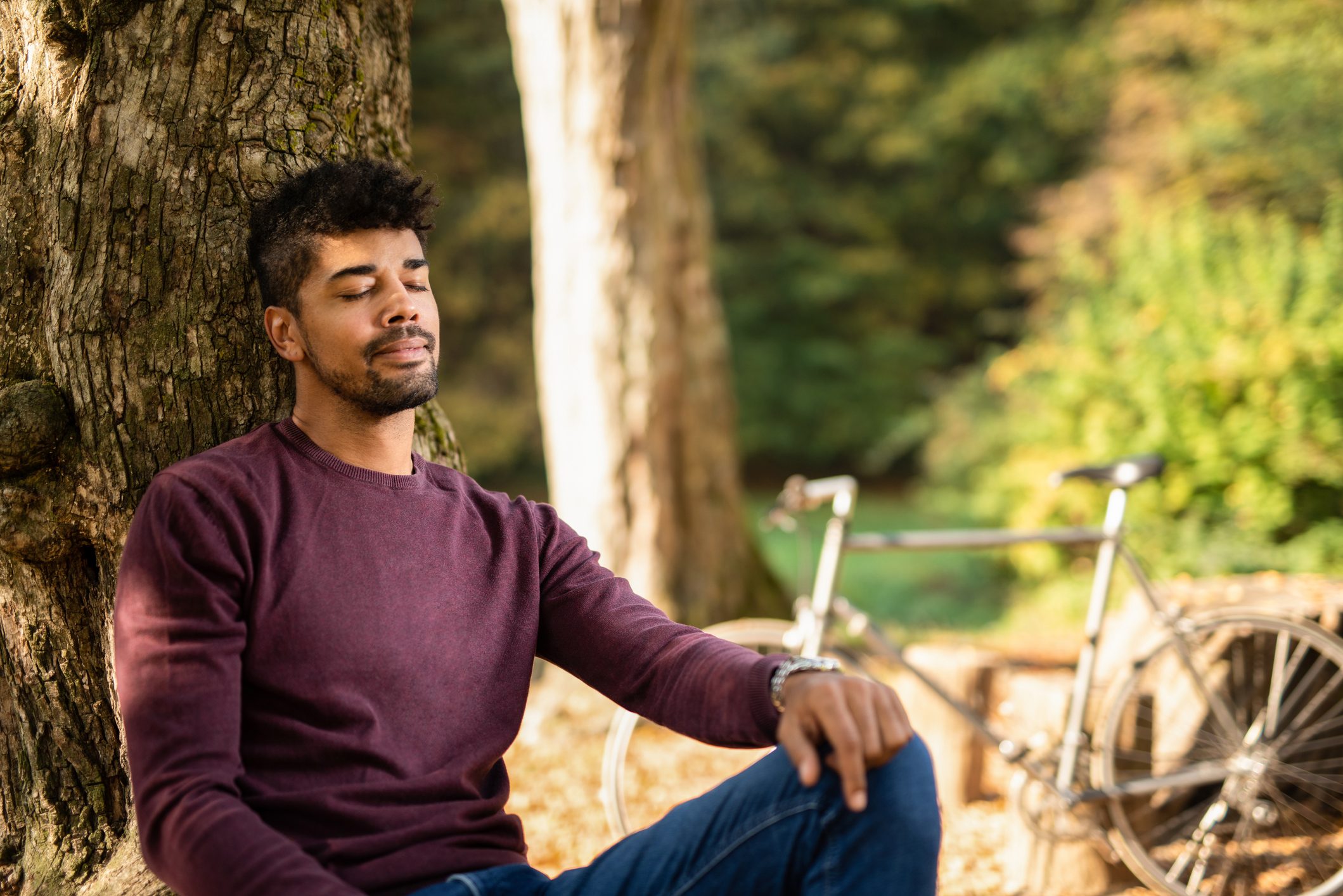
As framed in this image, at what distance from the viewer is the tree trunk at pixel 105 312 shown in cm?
193

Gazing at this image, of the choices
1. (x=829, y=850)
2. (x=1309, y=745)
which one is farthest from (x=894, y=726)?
(x=1309, y=745)

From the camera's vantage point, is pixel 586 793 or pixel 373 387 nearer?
pixel 373 387

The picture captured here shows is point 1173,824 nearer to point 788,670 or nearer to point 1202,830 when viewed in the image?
point 1202,830

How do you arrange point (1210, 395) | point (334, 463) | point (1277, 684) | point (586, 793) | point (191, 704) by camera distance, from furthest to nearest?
point (1210, 395) → point (586, 793) → point (1277, 684) → point (334, 463) → point (191, 704)

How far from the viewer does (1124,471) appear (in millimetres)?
3402

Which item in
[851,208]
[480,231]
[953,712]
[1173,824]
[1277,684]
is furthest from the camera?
[851,208]

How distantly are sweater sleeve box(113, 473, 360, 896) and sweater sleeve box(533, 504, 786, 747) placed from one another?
1.72ft

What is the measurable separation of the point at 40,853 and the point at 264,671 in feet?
2.77

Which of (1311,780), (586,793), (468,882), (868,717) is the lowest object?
(586,793)

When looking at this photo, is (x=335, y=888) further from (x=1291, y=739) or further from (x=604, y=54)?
(x=604, y=54)

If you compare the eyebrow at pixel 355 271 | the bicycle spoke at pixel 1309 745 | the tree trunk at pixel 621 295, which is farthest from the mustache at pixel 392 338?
the tree trunk at pixel 621 295

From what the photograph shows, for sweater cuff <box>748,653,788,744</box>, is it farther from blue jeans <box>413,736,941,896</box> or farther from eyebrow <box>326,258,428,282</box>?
eyebrow <box>326,258,428,282</box>

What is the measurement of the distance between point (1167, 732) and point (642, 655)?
2448 mm

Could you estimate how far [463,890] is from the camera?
63.2 inches
